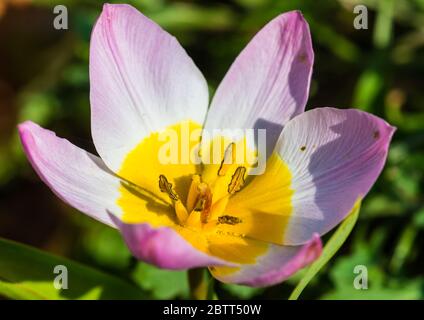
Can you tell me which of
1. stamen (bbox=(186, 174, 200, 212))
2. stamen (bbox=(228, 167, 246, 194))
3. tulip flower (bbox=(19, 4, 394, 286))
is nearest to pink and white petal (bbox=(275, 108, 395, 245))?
tulip flower (bbox=(19, 4, 394, 286))

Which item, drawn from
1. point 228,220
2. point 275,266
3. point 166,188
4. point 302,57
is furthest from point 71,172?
point 302,57

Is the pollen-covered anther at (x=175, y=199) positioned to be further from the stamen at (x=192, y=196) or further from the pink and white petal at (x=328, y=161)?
the pink and white petal at (x=328, y=161)

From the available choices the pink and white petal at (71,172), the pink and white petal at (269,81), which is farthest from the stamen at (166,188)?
the pink and white petal at (269,81)

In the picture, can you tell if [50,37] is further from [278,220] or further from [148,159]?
[278,220]

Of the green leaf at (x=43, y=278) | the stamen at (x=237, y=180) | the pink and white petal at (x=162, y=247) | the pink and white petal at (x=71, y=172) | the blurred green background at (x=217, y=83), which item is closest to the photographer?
the pink and white petal at (x=162, y=247)

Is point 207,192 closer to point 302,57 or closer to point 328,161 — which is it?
point 328,161

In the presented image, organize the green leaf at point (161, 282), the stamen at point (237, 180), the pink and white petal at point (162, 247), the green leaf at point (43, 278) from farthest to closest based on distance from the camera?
the green leaf at point (161, 282)
the stamen at point (237, 180)
the green leaf at point (43, 278)
the pink and white petal at point (162, 247)
